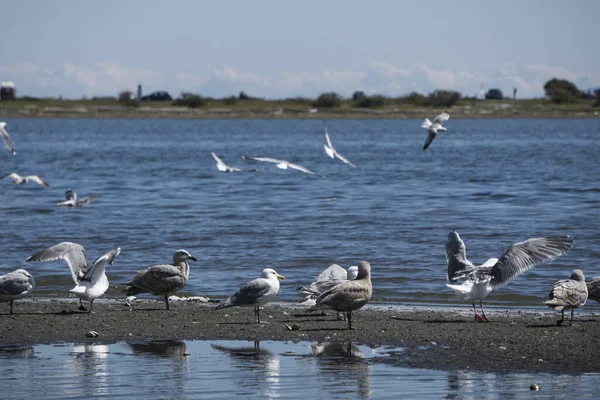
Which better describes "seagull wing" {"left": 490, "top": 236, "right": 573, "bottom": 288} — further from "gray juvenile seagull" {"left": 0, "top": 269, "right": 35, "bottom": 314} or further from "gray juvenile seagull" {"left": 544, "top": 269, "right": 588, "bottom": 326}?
→ "gray juvenile seagull" {"left": 0, "top": 269, "right": 35, "bottom": 314}

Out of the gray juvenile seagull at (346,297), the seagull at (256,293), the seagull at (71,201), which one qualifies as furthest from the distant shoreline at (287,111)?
the gray juvenile seagull at (346,297)

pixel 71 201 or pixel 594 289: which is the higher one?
pixel 594 289

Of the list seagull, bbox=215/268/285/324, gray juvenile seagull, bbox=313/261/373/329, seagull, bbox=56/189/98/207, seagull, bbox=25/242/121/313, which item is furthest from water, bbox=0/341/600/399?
seagull, bbox=56/189/98/207

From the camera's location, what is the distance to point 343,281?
11.3 m

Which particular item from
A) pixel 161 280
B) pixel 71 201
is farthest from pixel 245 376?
pixel 71 201

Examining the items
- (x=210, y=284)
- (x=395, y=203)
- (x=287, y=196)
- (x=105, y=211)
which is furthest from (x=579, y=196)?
(x=210, y=284)

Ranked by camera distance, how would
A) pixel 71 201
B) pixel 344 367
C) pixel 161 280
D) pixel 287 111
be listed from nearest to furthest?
pixel 344 367
pixel 161 280
pixel 71 201
pixel 287 111

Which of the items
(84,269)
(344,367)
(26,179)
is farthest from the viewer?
(26,179)

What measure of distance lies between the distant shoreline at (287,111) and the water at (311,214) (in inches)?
2129

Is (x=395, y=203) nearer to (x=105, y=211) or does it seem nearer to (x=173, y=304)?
(x=105, y=211)

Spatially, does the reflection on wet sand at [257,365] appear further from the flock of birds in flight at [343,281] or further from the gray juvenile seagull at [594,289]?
the gray juvenile seagull at [594,289]

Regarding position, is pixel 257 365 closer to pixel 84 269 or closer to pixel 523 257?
pixel 523 257

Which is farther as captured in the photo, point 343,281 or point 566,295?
point 343,281

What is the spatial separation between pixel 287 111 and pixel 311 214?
8562 centimetres
